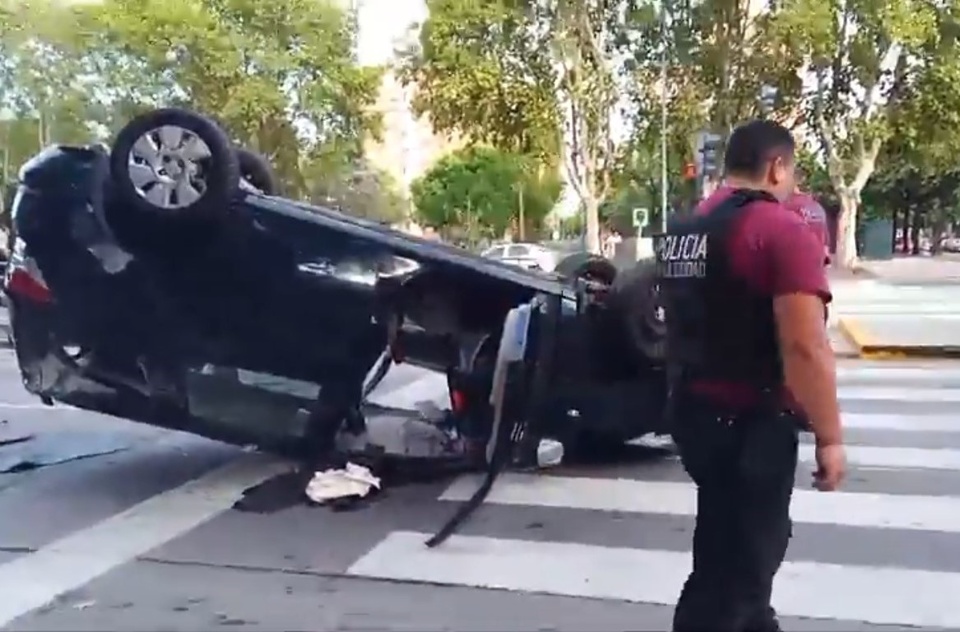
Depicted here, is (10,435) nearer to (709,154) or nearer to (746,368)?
(746,368)

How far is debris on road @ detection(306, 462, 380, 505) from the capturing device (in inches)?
249

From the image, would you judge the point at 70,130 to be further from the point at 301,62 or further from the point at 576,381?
the point at 576,381

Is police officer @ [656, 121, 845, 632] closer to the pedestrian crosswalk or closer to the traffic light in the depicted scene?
the pedestrian crosswalk

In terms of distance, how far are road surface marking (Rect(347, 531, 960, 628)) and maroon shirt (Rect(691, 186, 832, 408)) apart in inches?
64.4

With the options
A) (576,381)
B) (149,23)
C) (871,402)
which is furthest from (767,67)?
(576,381)

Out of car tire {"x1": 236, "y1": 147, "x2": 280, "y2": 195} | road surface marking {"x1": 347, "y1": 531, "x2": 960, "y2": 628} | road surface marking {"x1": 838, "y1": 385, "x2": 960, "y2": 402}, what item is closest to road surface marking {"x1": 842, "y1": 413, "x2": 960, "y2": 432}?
road surface marking {"x1": 838, "y1": 385, "x2": 960, "y2": 402}

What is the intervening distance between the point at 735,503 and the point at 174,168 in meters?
3.62

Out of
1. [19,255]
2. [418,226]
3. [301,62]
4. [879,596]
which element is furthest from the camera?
[418,226]

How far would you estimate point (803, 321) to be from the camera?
3.29m

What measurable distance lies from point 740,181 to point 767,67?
33615mm

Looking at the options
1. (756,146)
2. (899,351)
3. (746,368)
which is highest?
(756,146)

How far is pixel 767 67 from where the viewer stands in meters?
35.7

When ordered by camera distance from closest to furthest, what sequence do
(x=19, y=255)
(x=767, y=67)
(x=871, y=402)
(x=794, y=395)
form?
(x=794, y=395) → (x=19, y=255) → (x=871, y=402) → (x=767, y=67)

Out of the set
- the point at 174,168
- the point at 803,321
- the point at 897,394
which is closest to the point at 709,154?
the point at 897,394
